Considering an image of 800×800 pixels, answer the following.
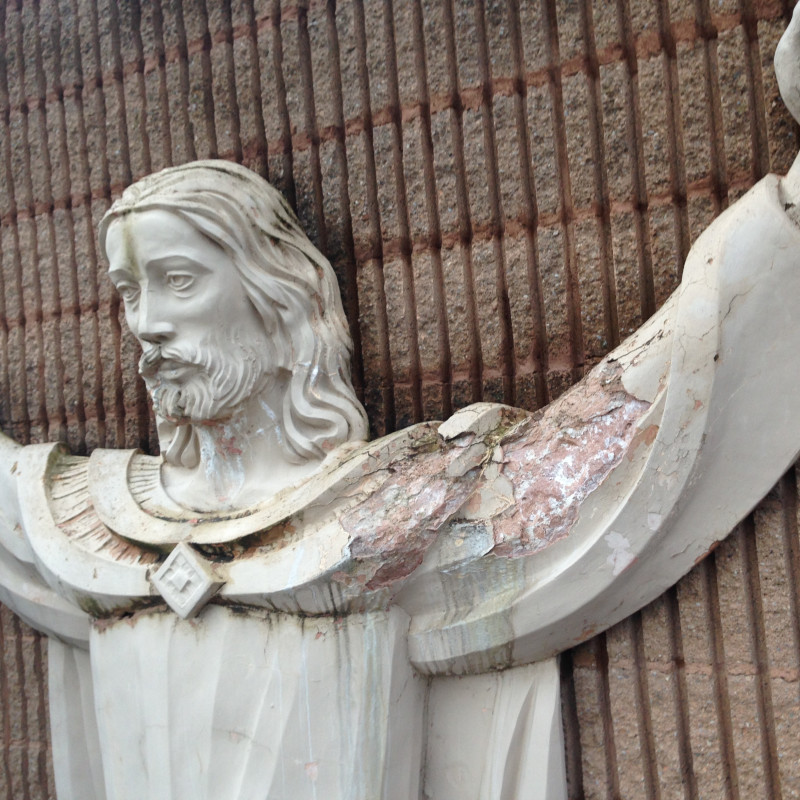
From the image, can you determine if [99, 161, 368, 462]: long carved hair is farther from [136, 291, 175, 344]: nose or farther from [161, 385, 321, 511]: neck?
[136, 291, 175, 344]: nose

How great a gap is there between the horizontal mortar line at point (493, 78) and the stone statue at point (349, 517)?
1.08 feet

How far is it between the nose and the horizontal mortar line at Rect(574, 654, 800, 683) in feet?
3.99

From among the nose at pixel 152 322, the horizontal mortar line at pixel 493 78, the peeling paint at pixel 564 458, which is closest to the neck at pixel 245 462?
the nose at pixel 152 322

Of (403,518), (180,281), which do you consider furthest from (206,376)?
(403,518)

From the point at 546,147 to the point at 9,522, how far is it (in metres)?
1.72

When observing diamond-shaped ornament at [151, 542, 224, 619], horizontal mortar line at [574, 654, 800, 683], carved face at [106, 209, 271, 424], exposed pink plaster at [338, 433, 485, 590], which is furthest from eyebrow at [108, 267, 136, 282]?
horizontal mortar line at [574, 654, 800, 683]

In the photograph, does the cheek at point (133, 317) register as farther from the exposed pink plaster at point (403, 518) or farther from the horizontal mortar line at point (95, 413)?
the exposed pink plaster at point (403, 518)

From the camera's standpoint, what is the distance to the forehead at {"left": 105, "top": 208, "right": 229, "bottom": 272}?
2.44 metres

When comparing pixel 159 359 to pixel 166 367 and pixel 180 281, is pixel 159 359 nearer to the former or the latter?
pixel 166 367

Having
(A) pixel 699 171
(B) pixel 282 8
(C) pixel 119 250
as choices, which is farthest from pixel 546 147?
(C) pixel 119 250

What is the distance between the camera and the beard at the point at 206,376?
246cm

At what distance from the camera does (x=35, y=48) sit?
3182 mm

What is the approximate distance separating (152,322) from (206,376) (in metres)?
0.18

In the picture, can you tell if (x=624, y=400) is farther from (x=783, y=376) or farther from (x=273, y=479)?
(x=273, y=479)
